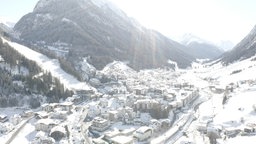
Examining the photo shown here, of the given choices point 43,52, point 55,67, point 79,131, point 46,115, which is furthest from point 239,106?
point 43,52

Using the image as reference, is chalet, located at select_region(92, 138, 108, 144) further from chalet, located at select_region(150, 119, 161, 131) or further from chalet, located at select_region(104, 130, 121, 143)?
chalet, located at select_region(150, 119, 161, 131)

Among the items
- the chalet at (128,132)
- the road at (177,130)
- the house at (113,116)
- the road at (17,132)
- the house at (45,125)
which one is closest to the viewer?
the road at (17,132)

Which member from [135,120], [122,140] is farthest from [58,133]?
[135,120]

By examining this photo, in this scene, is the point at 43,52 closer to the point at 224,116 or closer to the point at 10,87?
the point at 10,87

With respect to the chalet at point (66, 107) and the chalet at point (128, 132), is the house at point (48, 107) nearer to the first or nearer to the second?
the chalet at point (66, 107)

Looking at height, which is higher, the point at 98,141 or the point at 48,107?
the point at 48,107

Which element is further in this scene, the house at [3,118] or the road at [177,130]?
the house at [3,118]

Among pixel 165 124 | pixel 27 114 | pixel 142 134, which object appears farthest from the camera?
pixel 27 114

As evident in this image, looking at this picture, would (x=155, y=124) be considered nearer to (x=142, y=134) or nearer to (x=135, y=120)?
(x=135, y=120)

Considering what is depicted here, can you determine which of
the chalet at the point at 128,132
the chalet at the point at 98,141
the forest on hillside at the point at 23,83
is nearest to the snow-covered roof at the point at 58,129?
the chalet at the point at 98,141

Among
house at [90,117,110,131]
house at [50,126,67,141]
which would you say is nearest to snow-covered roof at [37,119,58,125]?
house at [50,126,67,141]
